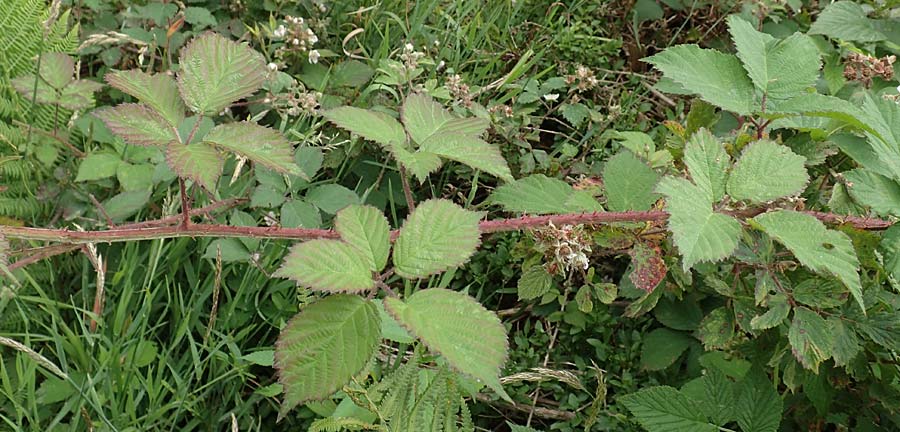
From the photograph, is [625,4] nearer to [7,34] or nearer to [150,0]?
[150,0]

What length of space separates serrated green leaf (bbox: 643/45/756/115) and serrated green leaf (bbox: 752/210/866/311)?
25 cm

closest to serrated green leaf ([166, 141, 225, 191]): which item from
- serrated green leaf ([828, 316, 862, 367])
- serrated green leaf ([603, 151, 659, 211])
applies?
serrated green leaf ([603, 151, 659, 211])

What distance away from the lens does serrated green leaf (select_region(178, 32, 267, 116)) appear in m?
1.12

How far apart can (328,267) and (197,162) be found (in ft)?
0.81

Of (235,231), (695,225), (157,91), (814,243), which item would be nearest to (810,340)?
(814,243)

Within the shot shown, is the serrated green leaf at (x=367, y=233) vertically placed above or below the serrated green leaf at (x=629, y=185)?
above

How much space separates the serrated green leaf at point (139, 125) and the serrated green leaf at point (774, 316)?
3.12 feet

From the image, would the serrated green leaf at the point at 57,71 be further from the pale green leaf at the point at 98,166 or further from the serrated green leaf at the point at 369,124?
the serrated green leaf at the point at 369,124

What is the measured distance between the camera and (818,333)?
1.29m

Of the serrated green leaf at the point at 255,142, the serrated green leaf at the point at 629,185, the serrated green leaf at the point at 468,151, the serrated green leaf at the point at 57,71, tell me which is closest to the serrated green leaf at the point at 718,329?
the serrated green leaf at the point at 629,185

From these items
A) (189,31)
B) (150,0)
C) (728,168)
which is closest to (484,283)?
(728,168)

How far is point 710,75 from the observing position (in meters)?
1.31

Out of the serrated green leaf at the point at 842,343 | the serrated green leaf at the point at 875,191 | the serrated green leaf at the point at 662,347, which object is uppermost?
the serrated green leaf at the point at 875,191

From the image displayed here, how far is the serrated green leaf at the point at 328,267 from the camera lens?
0.91 metres
